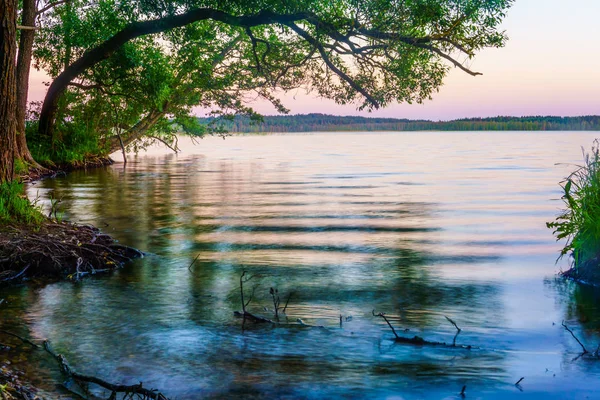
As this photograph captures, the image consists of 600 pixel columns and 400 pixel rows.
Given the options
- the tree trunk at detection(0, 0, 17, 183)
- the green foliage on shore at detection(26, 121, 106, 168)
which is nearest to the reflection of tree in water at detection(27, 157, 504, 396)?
the tree trunk at detection(0, 0, 17, 183)

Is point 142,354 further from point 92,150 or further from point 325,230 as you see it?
point 92,150

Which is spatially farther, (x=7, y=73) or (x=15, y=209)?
(x=7, y=73)

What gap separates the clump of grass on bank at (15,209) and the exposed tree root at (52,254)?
26 cm

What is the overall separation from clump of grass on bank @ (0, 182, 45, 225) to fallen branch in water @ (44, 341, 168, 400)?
500 cm

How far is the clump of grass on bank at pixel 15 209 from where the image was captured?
11430mm

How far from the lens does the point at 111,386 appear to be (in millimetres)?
5445

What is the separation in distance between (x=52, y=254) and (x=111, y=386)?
212 inches

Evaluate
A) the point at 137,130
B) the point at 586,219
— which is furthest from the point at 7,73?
the point at 137,130

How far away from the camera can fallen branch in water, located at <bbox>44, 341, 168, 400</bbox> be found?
5211 millimetres

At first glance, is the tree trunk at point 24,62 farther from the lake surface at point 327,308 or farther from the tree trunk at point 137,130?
the lake surface at point 327,308

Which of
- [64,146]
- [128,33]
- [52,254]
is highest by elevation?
[128,33]

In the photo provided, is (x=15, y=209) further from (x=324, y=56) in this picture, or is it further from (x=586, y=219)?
(x=324, y=56)

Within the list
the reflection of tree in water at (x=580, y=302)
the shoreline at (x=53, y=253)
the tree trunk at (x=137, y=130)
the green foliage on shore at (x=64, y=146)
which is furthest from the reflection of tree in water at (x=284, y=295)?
the tree trunk at (x=137, y=130)

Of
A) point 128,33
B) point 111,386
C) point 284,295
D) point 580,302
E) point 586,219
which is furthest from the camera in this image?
point 128,33
